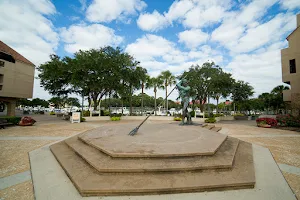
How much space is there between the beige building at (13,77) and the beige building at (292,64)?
36.0 m

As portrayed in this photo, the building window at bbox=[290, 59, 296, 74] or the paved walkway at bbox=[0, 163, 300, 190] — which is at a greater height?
the building window at bbox=[290, 59, 296, 74]

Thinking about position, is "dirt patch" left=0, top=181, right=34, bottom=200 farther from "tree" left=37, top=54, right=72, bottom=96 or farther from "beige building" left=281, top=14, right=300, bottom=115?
"beige building" left=281, top=14, right=300, bottom=115

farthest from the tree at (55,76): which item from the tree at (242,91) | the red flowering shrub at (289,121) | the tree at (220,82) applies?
the tree at (242,91)

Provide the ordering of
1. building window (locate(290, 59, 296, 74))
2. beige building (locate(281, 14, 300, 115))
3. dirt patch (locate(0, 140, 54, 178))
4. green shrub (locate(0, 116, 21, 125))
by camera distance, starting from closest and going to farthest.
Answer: dirt patch (locate(0, 140, 54, 178))
green shrub (locate(0, 116, 21, 125))
beige building (locate(281, 14, 300, 115))
building window (locate(290, 59, 296, 74))

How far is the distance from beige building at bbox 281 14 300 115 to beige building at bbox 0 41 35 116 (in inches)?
1419

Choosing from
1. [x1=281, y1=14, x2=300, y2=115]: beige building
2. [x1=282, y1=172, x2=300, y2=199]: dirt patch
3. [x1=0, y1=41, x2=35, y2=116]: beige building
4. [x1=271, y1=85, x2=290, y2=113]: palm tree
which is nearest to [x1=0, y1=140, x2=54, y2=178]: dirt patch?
[x1=282, y1=172, x2=300, y2=199]: dirt patch

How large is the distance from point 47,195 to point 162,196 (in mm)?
2431

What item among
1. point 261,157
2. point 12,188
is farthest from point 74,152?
point 261,157

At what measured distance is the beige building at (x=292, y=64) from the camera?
16.8m

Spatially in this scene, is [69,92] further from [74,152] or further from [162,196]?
[162,196]

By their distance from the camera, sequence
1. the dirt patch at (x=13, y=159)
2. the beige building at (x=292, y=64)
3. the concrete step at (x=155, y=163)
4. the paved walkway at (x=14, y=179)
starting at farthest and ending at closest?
the beige building at (x=292, y=64)
the dirt patch at (x=13, y=159)
the concrete step at (x=155, y=163)
the paved walkway at (x=14, y=179)

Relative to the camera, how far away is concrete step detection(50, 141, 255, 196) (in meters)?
3.05

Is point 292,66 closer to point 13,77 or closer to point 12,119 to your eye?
point 12,119

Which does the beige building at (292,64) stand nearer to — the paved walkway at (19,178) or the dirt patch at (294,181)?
the paved walkway at (19,178)
